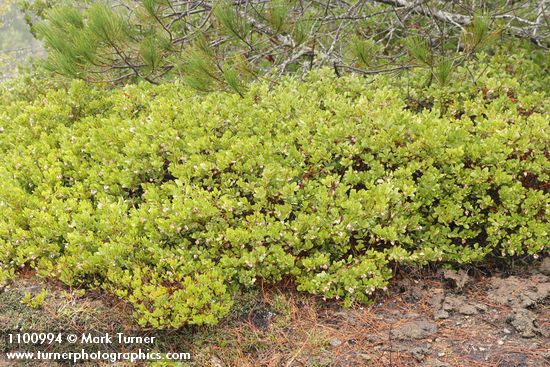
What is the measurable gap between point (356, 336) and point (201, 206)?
118 centimetres

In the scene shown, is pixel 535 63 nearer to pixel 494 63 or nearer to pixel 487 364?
pixel 494 63

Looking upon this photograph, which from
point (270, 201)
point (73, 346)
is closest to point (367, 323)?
point (270, 201)

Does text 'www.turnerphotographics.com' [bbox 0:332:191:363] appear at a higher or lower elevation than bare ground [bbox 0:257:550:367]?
lower

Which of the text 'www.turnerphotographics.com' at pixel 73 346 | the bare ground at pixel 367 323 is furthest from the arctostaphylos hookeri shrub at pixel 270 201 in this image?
the text 'www.turnerphotographics.com' at pixel 73 346

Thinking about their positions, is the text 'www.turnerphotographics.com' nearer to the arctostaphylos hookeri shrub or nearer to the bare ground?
the bare ground

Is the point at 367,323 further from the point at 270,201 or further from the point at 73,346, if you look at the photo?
the point at 73,346

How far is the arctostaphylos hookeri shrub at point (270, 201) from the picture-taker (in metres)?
2.97

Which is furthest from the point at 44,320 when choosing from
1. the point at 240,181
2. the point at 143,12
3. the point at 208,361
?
the point at 143,12

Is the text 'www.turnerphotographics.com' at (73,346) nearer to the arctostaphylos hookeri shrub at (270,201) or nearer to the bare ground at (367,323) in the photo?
the bare ground at (367,323)

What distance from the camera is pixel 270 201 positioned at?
3.29 m

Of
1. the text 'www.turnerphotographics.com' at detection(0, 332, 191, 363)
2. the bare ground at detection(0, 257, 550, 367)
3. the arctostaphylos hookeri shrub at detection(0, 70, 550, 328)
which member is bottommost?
the text 'www.turnerphotographics.com' at detection(0, 332, 191, 363)

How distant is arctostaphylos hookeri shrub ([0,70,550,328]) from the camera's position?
117 inches

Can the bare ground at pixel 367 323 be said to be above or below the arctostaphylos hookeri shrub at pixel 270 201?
below

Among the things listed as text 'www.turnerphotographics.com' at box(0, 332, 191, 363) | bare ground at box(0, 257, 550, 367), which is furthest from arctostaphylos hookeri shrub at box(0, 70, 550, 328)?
text 'www.turnerphotographics.com' at box(0, 332, 191, 363)
